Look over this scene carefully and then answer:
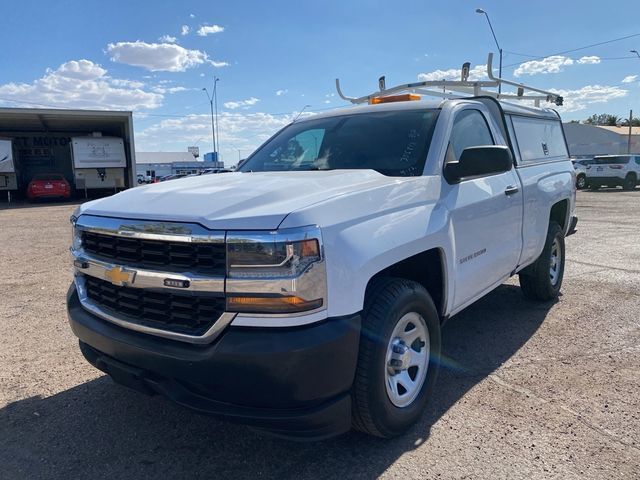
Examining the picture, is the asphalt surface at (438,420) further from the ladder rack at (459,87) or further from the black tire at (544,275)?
the ladder rack at (459,87)

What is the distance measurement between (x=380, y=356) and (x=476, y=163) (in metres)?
1.48

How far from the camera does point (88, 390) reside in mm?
3654

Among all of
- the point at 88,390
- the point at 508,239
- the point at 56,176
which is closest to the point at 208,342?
the point at 88,390

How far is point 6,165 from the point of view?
84.4 ft

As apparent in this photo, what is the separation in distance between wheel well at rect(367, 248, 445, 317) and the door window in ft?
2.40

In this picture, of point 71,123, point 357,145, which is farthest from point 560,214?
point 71,123

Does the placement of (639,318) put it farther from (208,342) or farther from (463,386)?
→ (208,342)

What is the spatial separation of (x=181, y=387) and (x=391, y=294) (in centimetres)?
117

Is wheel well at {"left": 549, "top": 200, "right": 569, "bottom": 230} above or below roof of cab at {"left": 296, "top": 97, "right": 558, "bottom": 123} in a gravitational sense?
below

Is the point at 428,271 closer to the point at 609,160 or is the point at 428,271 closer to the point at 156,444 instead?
the point at 156,444

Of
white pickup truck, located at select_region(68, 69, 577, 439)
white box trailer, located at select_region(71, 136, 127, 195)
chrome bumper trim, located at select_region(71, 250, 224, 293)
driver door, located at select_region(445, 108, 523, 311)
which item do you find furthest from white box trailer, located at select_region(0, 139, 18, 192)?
driver door, located at select_region(445, 108, 523, 311)

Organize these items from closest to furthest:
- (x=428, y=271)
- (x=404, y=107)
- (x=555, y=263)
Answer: (x=428, y=271)
(x=404, y=107)
(x=555, y=263)

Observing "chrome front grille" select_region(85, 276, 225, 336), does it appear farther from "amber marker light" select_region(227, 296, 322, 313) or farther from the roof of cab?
the roof of cab

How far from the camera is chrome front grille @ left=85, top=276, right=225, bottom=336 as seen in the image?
235cm
